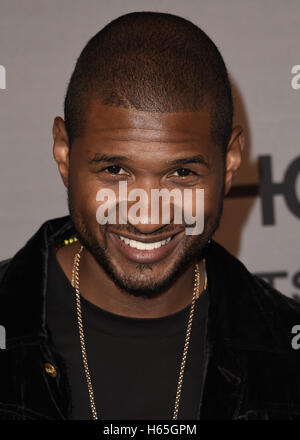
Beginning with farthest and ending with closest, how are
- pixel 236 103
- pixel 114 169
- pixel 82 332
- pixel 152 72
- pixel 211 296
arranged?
pixel 236 103 → pixel 211 296 → pixel 82 332 → pixel 114 169 → pixel 152 72

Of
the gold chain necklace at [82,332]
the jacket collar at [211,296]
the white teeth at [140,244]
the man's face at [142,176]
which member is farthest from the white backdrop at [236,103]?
the white teeth at [140,244]

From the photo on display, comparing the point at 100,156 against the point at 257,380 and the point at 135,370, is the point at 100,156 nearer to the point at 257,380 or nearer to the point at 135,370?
the point at 135,370

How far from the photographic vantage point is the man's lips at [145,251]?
1814mm

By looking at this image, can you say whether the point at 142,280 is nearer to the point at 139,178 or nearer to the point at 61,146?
the point at 139,178

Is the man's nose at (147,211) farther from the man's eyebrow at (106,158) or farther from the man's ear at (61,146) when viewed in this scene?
the man's ear at (61,146)

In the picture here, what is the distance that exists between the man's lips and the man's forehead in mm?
292

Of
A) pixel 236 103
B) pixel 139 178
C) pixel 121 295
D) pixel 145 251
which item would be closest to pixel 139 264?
pixel 145 251

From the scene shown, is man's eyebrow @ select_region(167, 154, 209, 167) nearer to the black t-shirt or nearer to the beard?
the beard

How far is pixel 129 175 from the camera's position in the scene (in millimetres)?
1752

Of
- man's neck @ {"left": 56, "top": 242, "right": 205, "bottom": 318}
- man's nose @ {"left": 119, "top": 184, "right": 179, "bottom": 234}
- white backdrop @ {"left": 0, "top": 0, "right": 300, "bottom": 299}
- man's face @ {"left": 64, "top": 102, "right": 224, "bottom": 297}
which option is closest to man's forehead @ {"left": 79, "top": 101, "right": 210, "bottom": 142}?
man's face @ {"left": 64, "top": 102, "right": 224, "bottom": 297}

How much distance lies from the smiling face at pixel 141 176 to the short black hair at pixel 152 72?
0.11 ft

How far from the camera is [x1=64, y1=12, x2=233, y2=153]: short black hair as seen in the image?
5.51ft

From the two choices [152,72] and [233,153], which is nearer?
[152,72]

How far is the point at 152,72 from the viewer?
1.67 meters
